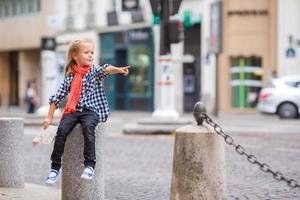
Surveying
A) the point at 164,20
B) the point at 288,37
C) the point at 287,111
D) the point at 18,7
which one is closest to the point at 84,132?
the point at 164,20

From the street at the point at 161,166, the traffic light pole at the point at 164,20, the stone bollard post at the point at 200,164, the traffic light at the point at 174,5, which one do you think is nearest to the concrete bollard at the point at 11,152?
the street at the point at 161,166

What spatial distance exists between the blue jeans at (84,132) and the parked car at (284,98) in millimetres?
21010

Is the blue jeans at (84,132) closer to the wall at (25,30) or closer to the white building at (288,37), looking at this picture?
the white building at (288,37)

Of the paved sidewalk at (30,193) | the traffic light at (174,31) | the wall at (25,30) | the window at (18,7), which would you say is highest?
the window at (18,7)

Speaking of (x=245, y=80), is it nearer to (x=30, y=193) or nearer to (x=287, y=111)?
(x=287, y=111)

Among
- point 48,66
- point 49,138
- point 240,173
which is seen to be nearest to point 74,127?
point 49,138

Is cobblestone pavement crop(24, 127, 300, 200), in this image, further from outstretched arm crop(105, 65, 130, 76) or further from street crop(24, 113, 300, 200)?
outstretched arm crop(105, 65, 130, 76)

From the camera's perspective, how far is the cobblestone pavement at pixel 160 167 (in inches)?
352

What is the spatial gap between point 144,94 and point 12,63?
17.5 metres

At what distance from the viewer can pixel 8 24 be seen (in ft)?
160

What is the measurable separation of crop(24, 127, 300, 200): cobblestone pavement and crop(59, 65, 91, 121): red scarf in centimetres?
165

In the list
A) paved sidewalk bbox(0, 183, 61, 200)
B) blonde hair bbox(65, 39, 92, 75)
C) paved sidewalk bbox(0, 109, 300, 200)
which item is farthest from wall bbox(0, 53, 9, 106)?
blonde hair bbox(65, 39, 92, 75)

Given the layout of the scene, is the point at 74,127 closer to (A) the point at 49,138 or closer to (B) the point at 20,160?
(A) the point at 49,138

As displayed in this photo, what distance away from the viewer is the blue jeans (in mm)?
6977
